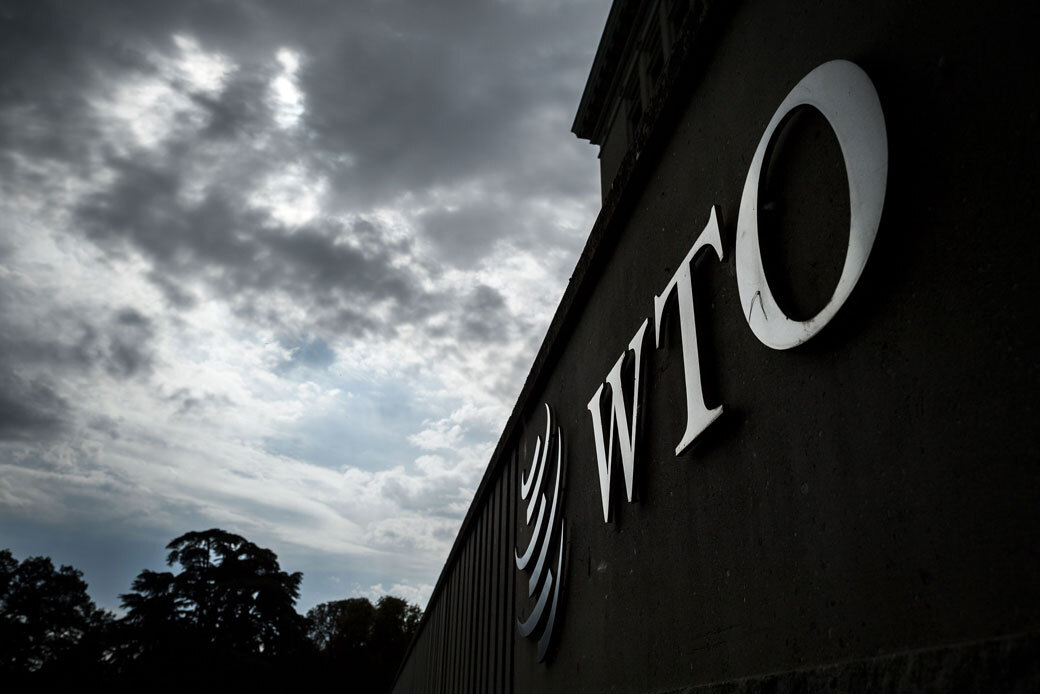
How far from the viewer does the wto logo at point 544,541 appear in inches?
203

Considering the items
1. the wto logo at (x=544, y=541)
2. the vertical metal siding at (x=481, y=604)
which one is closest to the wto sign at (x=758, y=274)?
the wto logo at (x=544, y=541)

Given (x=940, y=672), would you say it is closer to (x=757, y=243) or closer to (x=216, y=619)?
(x=757, y=243)

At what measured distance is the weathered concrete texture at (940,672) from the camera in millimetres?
1382

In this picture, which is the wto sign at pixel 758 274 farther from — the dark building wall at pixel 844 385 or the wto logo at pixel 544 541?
the wto logo at pixel 544 541

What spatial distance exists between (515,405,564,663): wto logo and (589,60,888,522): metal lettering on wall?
1.61 m

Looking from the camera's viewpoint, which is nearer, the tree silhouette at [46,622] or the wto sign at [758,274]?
the wto sign at [758,274]

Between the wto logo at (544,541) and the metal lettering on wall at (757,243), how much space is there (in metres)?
1.61

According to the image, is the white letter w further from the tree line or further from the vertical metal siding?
the tree line

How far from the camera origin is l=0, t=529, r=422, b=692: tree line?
143ft

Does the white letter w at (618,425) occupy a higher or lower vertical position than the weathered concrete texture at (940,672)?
higher

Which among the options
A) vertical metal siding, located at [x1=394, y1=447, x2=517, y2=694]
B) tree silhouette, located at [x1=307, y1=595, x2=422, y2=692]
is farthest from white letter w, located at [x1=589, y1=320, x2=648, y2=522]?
tree silhouette, located at [x1=307, y1=595, x2=422, y2=692]

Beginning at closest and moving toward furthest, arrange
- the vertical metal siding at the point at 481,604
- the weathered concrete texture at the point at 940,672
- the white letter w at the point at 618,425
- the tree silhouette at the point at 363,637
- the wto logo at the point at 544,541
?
1. the weathered concrete texture at the point at 940,672
2. the white letter w at the point at 618,425
3. the wto logo at the point at 544,541
4. the vertical metal siding at the point at 481,604
5. the tree silhouette at the point at 363,637

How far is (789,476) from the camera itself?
2346 millimetres

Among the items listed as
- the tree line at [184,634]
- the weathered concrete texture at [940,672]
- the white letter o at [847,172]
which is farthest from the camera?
the tree line at [184,634]
